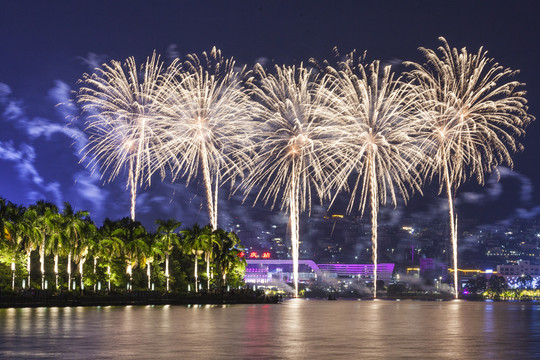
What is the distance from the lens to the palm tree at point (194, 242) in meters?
118

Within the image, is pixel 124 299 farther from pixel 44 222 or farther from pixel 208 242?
pixel 208 242

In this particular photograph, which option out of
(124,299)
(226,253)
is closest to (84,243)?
(124,299)

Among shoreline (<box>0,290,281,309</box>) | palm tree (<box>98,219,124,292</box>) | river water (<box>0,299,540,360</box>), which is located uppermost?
palm tree (<box>98,219,124,292</box>)

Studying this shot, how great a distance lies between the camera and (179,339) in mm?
29906

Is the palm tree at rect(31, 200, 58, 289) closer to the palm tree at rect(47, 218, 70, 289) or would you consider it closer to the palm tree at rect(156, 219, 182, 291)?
the palm tree at rect(47, 218, 70, 289)

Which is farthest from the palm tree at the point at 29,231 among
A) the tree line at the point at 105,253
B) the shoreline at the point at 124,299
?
the shoreline at the point at 124,299

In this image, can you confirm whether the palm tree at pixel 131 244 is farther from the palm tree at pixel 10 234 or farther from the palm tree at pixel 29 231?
the palm tree at pixel 10 234

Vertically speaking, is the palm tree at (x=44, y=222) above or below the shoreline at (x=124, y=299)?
above

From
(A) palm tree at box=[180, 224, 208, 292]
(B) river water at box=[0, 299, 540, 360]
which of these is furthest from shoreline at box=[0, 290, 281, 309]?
(B) river water at box=[0, 299, 540, 360]

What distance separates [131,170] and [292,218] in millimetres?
21897

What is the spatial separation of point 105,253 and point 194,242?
21951 millimetres

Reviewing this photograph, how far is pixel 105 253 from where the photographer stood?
324ft

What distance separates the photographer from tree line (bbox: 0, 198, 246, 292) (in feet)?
274

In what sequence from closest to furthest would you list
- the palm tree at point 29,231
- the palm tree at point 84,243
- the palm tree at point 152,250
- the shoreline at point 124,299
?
the shoreline at point 124,299 < the palm tree at point 29,231 < the palm tree at point 84,243 < the palm tree at point 152,250
